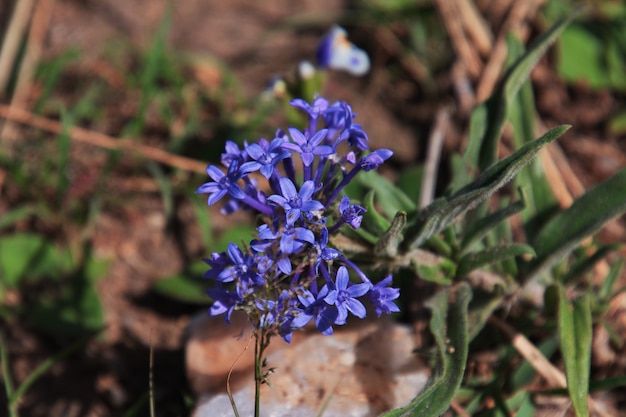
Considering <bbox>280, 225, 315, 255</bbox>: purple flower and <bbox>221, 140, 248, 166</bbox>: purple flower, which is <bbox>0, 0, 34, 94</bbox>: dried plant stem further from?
<bbox>280, 225, 315, 255</bbox>: purple flower

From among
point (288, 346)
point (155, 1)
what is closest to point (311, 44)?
point (155, 1)

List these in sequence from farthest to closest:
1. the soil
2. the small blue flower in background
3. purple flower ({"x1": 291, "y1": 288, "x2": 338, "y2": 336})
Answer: the small blue flower in background, the soil, purple flower ({"x1": 291, "y1": 288, "x2": 338, "y2": 336})

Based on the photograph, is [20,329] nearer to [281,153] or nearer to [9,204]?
[9,204]

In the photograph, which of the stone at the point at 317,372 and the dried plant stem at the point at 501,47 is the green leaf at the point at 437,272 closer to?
the stone at the point at 317,372

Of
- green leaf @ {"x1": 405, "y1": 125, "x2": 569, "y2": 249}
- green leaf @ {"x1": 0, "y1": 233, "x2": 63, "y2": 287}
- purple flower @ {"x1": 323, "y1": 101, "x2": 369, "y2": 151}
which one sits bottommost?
green leaf @ {"x1": 405, "y1": 125, "x2": 569, "y2": 249}

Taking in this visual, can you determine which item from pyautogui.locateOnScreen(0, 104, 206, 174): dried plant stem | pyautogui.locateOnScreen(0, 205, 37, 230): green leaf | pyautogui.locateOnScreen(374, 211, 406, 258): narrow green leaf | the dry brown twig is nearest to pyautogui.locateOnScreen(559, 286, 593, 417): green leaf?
pyautogui.locateOnScreen(374, 211, 406, 258): narrow green leaf

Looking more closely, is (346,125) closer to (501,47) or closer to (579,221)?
(579,221)

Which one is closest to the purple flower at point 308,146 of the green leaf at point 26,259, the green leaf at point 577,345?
the green leaf at point 577,345

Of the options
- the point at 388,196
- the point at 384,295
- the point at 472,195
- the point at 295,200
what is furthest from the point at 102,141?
the point at 472,195
